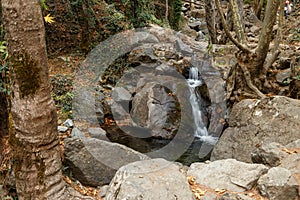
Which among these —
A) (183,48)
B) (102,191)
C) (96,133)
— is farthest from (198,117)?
(102,191)

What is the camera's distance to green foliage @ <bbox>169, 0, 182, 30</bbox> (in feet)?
47.5

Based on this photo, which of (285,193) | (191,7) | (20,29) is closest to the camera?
(20,29)

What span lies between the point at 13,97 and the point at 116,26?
320 inches

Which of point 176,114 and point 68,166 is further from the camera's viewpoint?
point 176,114

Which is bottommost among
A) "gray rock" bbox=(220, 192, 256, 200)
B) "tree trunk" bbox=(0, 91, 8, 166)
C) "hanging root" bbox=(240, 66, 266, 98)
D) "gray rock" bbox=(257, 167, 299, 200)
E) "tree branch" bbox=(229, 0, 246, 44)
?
"hanging root" bbox=(240, 66, 266, 98)

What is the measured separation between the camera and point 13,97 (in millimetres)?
1988

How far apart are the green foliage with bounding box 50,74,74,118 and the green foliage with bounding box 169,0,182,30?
29.2 feet

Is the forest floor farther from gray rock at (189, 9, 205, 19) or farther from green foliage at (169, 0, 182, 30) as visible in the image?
gray rock at (189, 9, 205, 19)

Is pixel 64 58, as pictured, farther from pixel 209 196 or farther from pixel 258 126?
pixel 209 196

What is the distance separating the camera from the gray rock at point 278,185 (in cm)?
272

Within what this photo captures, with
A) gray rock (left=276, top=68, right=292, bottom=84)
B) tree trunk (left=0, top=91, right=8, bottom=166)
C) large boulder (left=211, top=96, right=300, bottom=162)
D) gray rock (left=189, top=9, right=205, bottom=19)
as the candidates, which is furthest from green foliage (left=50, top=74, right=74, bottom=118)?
gray rock (left=189, top=9, right=205, bottom=19)

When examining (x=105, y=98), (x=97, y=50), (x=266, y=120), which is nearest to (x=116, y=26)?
(x=97, y=50)

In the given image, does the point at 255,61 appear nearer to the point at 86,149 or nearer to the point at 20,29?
the point at 86,149

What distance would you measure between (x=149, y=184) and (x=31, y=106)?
1459 mm
